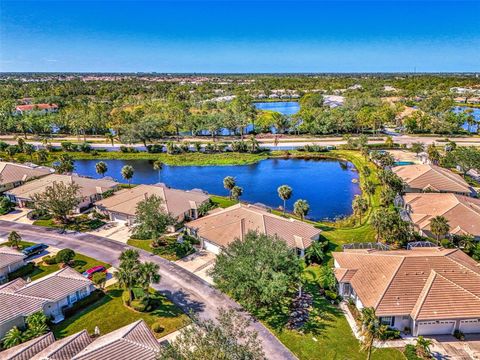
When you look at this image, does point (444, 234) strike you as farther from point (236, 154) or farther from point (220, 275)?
point (236, 154)

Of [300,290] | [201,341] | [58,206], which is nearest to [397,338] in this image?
[300,290]

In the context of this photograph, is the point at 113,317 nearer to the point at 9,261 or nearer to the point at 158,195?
the point at 9,261

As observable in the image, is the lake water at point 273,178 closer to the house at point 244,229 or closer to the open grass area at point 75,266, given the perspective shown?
the house at point 244,229

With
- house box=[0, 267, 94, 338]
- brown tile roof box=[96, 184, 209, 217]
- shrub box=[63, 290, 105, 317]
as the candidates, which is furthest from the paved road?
house box=[0, 267, 94, 338]

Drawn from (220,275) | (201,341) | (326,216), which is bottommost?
(326,216)

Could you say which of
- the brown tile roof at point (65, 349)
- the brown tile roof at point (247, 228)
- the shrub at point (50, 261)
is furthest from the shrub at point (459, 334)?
the shrub at point (50, 261)

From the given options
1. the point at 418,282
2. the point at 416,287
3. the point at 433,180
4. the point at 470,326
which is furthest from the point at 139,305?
the point at 433,180
